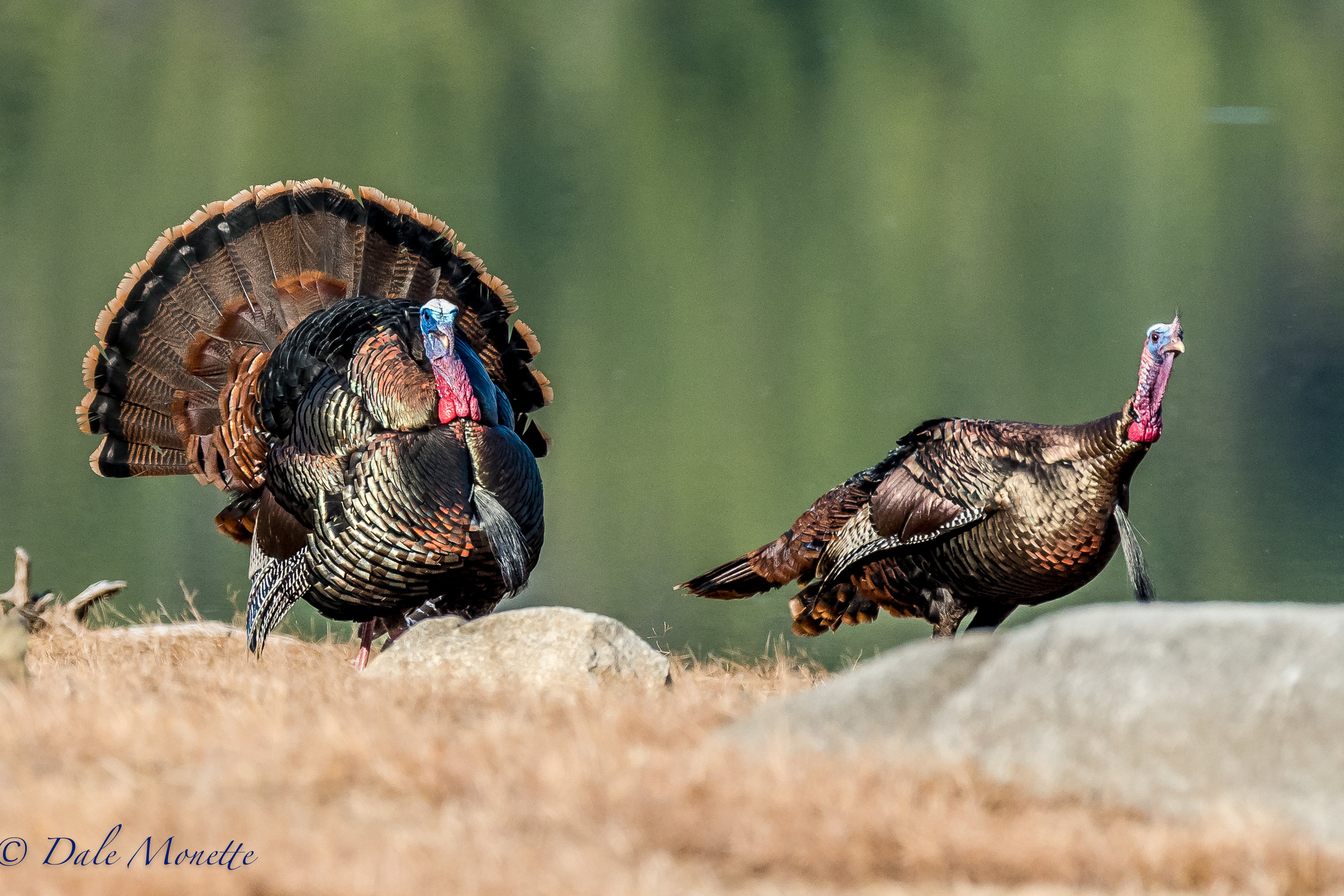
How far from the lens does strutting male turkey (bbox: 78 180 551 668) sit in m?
5.09

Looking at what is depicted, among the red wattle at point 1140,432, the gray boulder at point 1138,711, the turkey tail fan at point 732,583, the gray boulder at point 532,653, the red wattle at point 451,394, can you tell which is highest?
the red wattle at point 451,394

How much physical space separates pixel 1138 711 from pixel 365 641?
3.19 metres

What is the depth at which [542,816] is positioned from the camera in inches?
110

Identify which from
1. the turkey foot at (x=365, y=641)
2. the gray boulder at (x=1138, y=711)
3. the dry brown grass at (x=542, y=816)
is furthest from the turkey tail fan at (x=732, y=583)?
the gray boulder at (x=1138, y=711)

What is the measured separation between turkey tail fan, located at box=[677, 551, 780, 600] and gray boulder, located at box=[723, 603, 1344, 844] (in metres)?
2.81

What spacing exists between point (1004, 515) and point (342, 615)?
241cm

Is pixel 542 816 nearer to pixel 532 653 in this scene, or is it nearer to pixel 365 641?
pixel 532 653

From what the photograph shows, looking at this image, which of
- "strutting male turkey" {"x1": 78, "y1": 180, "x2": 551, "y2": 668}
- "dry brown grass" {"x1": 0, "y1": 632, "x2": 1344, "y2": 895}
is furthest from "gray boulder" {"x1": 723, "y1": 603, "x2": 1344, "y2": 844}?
→ "strutting male turkey" {"x1": 78, "y1": 180, "x2": 551, "y2": 668}

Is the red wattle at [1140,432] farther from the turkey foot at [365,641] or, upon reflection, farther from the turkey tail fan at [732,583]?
the turkey foot at [365,641]

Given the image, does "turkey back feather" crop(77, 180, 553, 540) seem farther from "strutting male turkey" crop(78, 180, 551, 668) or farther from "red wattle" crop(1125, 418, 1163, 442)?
"red wattle" crop(1125, 418, 1163, 442)

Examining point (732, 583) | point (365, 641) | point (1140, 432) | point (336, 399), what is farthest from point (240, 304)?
point (1140, 432)

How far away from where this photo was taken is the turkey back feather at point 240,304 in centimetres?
597

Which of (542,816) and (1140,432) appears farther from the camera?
(1140,432)

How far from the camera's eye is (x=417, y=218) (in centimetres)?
607
